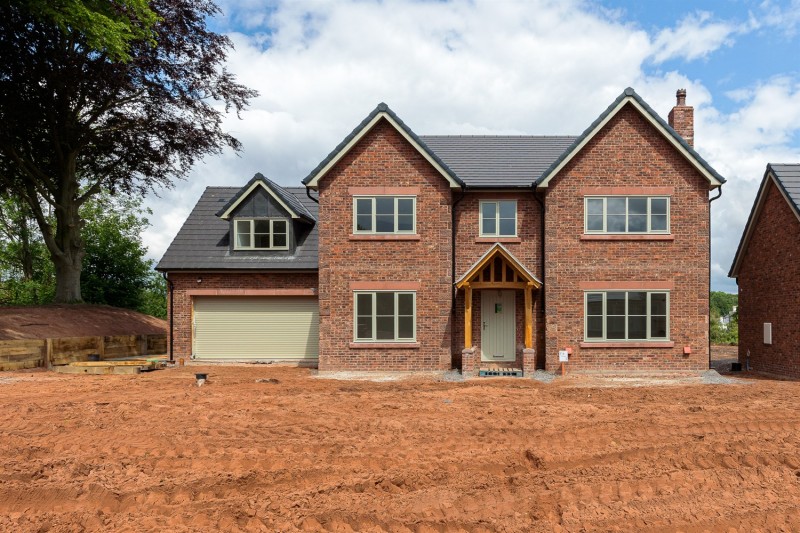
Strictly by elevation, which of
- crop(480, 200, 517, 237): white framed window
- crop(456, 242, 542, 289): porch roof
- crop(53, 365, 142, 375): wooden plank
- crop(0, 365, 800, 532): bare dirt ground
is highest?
crop(480, 200, 517, 237): white framed window

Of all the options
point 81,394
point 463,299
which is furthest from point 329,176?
point 81,394

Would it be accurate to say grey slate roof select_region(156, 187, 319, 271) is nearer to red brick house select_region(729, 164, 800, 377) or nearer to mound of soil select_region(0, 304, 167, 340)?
mound of soil select_region(0, 304, 167, 340)

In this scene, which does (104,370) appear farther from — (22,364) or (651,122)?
(651,122)

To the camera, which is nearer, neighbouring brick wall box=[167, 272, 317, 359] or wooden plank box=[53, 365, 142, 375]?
wooden plank box=[53, 365, 142, 375]

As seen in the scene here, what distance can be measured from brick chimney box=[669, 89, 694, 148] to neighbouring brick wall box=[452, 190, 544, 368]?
585cm

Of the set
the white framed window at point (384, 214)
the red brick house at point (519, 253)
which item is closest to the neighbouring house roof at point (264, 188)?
the red brick house at point (519, 253)

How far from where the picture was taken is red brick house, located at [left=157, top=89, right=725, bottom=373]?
55.6ft

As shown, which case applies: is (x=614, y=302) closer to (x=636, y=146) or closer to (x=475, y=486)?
(x=636, y=146)

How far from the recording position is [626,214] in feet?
56.6

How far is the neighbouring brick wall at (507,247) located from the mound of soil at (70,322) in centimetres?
1557

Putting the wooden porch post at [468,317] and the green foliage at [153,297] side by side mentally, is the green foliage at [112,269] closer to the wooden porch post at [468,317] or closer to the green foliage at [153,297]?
the green foliage at [153,297]

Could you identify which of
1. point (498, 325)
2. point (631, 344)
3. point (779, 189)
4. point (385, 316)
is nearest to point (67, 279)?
point (385, 316)

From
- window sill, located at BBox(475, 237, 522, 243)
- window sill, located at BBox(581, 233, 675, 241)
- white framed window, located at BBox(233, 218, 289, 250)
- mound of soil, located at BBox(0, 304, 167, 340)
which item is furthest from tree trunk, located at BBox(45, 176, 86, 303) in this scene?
window sill, located at BBox(581, 233, 675, 241)

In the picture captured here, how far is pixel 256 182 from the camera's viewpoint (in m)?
19.9
